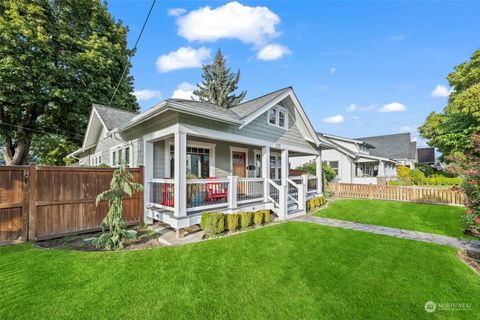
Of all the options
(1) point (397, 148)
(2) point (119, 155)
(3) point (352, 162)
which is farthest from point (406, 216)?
(1) point (397, 148)

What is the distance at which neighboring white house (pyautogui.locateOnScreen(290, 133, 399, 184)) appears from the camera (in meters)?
20.0

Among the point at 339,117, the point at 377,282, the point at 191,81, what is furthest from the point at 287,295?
the point at 339,117

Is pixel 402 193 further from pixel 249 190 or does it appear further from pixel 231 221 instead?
pixel 231 221

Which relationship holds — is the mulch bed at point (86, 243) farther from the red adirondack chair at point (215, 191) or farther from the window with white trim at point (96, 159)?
the window with white trim at point (96, 159)

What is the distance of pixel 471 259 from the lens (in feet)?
15.8

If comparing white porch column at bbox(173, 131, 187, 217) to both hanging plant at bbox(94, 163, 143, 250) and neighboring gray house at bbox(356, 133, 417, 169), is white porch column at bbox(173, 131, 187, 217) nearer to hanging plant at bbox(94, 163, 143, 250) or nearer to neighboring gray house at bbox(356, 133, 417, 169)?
hanging plant at bbox(94, 163, 143, 250)

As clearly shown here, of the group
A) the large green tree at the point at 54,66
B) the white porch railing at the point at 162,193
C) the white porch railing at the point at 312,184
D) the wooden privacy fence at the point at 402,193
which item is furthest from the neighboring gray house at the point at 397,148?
the large green tree at the point at 54,66

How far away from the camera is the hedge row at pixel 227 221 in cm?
617

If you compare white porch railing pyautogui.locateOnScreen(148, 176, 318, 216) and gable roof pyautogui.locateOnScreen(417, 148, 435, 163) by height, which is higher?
gable roof pyautogui.locateOnScreen(417, 148, 435, 163)

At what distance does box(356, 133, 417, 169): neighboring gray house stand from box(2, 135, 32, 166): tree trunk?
34646 mm

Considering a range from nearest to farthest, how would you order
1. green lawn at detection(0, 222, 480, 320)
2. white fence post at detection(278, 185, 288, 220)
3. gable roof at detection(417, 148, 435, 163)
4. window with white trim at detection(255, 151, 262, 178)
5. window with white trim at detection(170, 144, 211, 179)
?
green lawn at detection(0, 222, 480, 320)
white fence post at detection(278, 185, 288, 220)
window with white trim at detection(170, 144, 211, 179)
window with white trim at detection(255, 151, 262, 178)
gable roof at detection(417, 148, 435, 163)

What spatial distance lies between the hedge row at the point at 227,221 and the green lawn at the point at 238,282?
854mm

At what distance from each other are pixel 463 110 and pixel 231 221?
18.9 metres

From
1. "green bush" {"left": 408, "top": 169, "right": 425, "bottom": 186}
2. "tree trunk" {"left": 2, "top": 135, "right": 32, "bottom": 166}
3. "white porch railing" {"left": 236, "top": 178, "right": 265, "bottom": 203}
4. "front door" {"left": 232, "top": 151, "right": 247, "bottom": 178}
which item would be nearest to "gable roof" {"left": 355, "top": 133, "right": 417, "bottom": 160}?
"green bush" {"left": 408, "top": 169, "right": 425, "bottom": 186}
